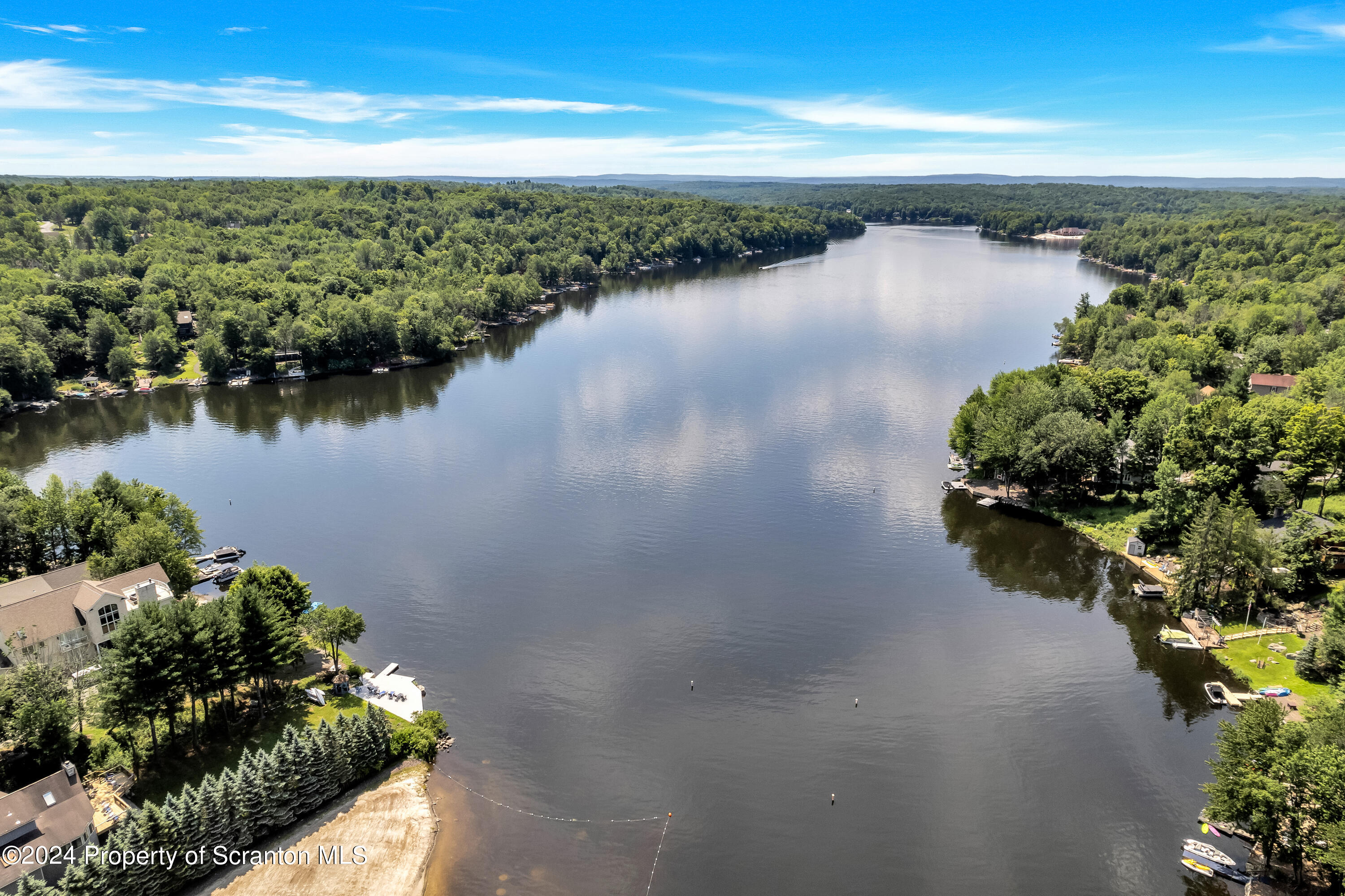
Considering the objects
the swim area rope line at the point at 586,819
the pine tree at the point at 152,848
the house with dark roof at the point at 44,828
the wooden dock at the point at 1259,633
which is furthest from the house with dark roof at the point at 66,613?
the wooden dock at the point at 1259,633

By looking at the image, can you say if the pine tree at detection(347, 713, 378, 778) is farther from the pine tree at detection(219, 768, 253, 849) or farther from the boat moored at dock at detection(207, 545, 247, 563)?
the boat moored at dock at detection(207, 545, 247, 563)

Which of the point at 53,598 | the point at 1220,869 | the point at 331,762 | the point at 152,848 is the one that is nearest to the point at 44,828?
the point at 152,848

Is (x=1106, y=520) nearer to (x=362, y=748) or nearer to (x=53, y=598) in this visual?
(x=362, y=748)

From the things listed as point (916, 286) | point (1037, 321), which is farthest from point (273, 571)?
point (916, 286)

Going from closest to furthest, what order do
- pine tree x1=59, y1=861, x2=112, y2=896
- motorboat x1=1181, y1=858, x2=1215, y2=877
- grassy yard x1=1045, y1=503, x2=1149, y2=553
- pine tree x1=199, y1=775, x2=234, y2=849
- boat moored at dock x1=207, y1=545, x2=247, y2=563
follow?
1. pine tree x1=59, y1=861, x2=112, y2=896
2. pine tree x1=199, y1=775, x2=234, y2=849
3. motorboat x1=1181, y1=858, x2=1215, y2=877
4. boat moored at dock x1=207, y1=545, x2=247, y2=563
5. grassy yard x1=1045, y1=503, x2=1149, y2=553

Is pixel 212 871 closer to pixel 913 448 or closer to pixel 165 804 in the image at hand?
pixel 165 804

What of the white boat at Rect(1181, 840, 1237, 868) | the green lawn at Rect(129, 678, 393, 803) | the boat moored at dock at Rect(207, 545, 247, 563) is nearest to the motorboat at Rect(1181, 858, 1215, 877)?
the white boat at Rect(1181, 840, 1237, 868)
